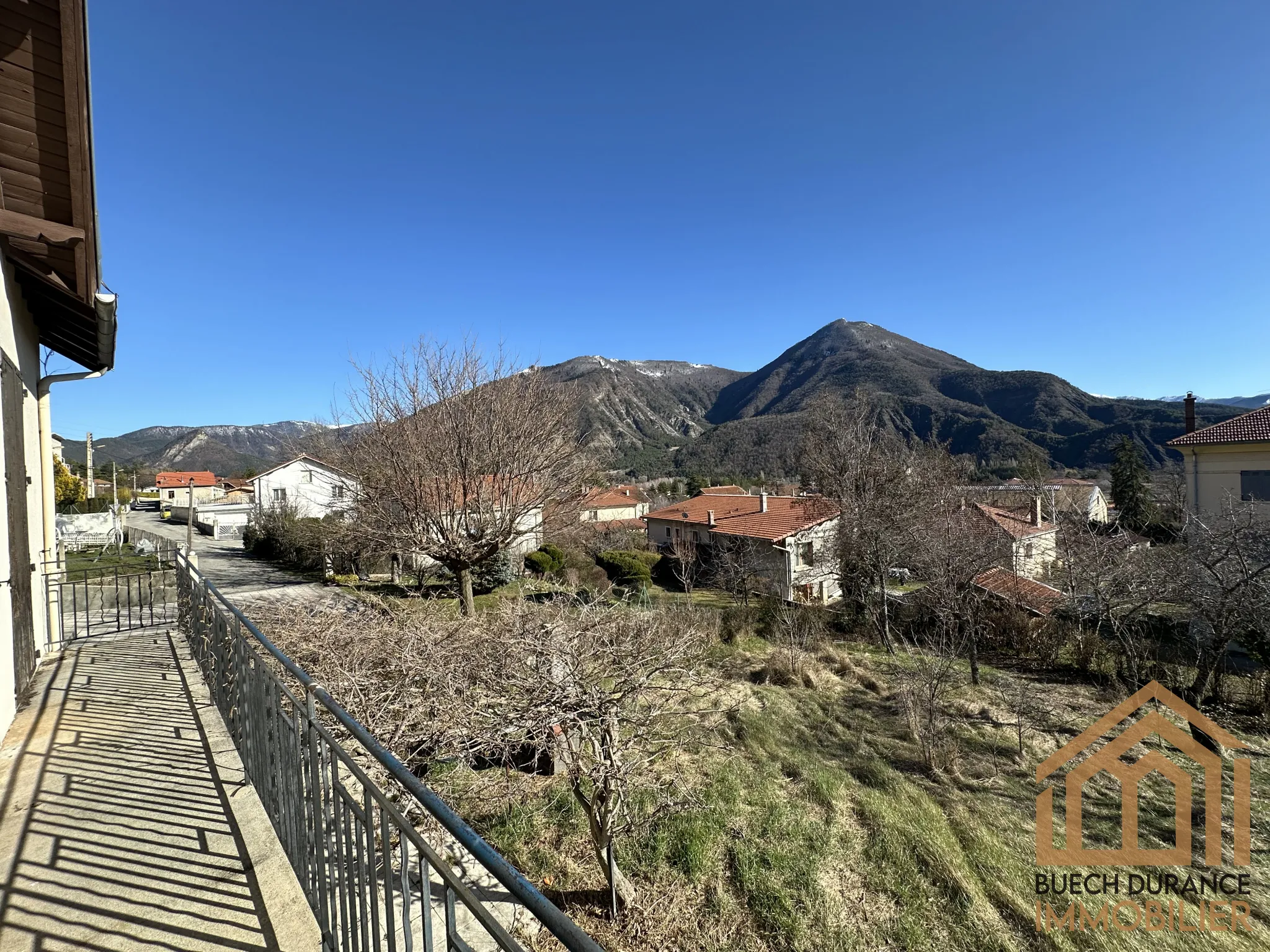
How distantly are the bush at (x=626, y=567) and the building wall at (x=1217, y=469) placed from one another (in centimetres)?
1748

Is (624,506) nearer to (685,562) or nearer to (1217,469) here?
(685,562)

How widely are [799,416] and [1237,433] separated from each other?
72.1 m

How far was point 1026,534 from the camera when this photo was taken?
1991 centimetres

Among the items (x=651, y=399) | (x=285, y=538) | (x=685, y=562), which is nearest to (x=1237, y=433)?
(x=685, y=562)

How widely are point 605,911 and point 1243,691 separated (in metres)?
12.4

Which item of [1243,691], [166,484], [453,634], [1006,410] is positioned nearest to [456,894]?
[453,634]

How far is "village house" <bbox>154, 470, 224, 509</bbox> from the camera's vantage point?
53.9 m

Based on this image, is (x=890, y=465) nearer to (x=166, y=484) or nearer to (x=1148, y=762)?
(x=1148, y=762)

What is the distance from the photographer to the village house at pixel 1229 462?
14914mm

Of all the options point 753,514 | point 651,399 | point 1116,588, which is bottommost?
point 1116,588

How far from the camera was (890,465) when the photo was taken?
1739 centimetres

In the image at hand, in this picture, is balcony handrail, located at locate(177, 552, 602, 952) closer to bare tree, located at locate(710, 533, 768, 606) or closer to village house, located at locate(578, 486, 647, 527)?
bare tree, located at locate(710, 533, 768, 606)

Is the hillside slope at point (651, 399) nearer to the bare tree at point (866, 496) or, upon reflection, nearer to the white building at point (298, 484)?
the white building at point (298, 484)

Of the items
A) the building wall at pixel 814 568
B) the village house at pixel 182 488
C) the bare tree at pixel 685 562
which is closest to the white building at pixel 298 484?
the bare tree at pixel 685 562
